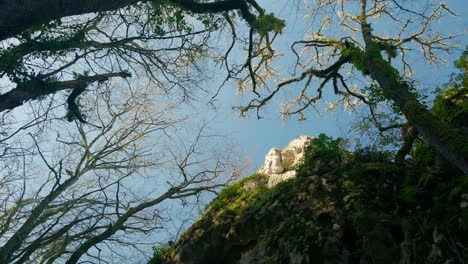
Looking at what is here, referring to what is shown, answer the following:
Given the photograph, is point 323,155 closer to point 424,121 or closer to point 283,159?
point 424,121

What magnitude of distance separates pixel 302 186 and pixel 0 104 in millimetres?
6503

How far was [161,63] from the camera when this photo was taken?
789 centimetres

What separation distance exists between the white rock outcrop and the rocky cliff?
122 inches

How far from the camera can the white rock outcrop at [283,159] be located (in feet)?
40.4

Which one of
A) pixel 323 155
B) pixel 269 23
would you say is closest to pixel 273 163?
pixel 323 155

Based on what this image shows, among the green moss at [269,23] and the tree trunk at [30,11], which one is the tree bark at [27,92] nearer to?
the tree trunk at [30,11]

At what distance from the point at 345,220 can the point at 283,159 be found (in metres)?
8.33

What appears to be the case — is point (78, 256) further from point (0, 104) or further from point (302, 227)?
point (302, 227)

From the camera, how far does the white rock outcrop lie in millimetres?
12327

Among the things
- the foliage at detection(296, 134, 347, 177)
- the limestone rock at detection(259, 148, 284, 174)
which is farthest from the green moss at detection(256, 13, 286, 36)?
the limestone rock at detection(259, 148, 284, 174)

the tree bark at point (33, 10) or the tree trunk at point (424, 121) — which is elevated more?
the tree bark at point (33, 10)

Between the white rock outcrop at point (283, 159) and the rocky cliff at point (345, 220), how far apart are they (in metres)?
3.11

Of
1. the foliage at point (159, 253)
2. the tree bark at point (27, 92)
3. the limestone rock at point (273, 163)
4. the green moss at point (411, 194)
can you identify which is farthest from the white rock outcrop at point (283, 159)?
the tree bark at point (27, 92)

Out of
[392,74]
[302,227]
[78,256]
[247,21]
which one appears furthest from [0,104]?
[392,74]
